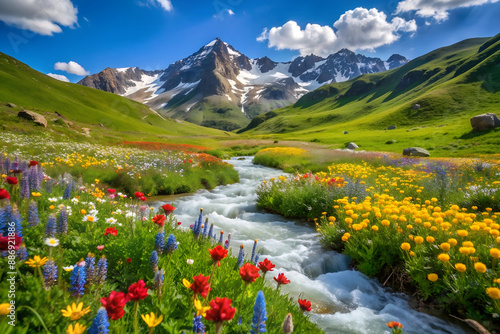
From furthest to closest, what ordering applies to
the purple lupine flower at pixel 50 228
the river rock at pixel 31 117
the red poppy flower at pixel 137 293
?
1. the river rock at pixel 31 117
2. the purple lupine flower at pixel 50 228
3. the red poppy flower at pixel 137 293

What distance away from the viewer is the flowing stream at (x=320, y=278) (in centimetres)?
403

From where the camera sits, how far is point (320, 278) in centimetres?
545

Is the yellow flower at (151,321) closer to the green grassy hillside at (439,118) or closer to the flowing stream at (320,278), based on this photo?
the flowing stream at (320,278)

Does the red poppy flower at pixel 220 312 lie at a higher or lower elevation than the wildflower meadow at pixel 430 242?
higher

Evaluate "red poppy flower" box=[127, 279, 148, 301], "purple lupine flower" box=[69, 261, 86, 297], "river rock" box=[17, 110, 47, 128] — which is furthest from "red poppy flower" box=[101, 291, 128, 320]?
"river rock" box=[17, 110, 47, 128]

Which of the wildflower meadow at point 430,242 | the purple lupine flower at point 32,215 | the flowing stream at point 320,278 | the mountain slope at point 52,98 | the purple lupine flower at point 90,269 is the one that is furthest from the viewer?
the mountain slope at point 52,98

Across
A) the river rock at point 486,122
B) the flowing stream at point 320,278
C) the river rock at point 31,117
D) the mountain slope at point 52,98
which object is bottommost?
the flowing stream at point 320,278

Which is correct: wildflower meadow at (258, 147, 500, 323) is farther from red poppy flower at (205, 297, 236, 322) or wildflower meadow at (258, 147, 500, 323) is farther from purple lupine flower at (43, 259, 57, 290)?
purple lupine flower at (43, 259, 57, 290)

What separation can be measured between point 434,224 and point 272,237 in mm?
4286

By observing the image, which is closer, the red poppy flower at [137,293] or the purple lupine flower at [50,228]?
the red poppy flower at [137,293]

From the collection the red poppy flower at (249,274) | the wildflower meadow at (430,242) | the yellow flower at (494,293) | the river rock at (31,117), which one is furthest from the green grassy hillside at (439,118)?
the river rock at (31,117)

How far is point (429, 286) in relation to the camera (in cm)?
435

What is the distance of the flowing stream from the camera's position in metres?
4.03

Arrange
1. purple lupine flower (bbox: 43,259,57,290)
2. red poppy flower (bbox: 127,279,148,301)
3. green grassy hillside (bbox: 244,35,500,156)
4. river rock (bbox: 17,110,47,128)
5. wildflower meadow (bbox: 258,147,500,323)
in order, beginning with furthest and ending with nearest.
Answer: green grassy hillside (bbox: 244,35,500,156) → river rock (bbox: 17,110,47,128) → wildflower meadow (bbox: 258,147,500,323) → purple lupine flower (bbox: 43,259,57,290) → red poppy flower (bbox: 127,279,148,301)
